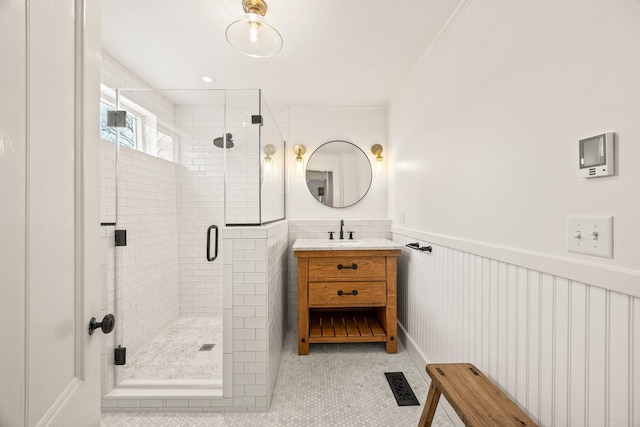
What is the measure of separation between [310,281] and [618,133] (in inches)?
75.3

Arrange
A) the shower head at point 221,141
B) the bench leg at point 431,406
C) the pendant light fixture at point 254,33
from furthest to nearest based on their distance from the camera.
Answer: the shower head at point 221,141, the pendant light fixture at point 254,33, the bench leg at point 431,406

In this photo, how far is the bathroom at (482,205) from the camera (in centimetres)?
49

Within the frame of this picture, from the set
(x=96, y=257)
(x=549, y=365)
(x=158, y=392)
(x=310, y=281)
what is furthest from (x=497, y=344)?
(x=158, y=392)

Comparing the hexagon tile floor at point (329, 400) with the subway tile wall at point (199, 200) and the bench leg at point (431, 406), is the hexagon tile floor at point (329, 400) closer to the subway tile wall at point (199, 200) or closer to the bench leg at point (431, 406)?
the bench leg at point (431, 406)

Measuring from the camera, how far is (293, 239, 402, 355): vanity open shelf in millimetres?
2266

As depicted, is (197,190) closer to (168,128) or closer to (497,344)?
(168,128)

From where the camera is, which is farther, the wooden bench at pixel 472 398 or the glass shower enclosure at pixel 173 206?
the glass shower enclosure at pixel 173 206

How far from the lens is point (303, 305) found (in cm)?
226

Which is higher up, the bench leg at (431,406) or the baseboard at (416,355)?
the bench leg at (431,406)

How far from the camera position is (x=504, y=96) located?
1.21m

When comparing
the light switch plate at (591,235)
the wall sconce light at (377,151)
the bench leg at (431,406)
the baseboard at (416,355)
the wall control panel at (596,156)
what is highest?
the wall sconce light at (377,151)

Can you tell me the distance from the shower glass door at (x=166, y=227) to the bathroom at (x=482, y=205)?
4.8 inches

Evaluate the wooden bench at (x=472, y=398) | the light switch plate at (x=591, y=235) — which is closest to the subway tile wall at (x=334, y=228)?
the wooden bench at (x=472, y=398)

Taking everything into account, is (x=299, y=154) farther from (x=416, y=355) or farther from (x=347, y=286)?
(x=416, y=355)
